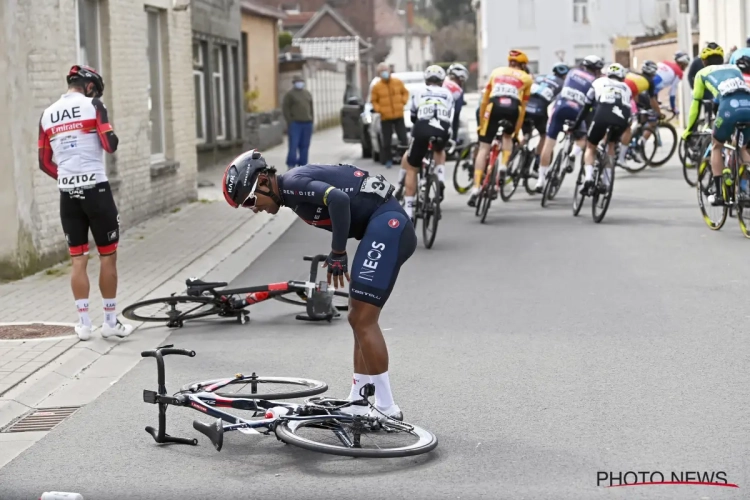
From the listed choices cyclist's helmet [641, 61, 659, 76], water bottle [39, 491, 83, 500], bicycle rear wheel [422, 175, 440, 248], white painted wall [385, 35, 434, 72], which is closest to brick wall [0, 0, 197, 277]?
bicycle rear wheel [422, 175, 440, 248]

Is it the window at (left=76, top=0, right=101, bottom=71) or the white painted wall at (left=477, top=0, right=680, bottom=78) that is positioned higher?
the white painted wall at (left=477, top=0, right=680, bottom=78)

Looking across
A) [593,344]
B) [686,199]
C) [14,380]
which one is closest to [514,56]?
[686,199]

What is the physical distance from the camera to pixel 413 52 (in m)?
116

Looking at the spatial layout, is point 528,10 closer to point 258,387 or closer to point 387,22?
point 387,22

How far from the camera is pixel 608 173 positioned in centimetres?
1523

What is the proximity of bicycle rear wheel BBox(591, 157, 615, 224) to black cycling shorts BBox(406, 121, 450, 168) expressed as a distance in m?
1.98

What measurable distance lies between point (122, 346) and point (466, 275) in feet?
12.7

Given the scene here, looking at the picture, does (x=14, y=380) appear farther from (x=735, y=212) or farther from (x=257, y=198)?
(x=735, y=212)

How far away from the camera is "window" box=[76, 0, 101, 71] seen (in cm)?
1519

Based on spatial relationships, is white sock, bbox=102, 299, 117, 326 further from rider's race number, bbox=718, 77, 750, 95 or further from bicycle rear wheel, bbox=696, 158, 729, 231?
bicycle rear wheel, bbox=696, 158, 729, 231

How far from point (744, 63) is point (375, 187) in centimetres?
895

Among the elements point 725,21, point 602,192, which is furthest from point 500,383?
point 725,21

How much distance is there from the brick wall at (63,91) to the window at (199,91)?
6.02 meters

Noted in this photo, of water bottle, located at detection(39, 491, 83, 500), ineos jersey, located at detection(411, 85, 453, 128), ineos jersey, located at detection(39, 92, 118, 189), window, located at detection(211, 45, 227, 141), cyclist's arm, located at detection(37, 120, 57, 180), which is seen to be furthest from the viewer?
window, located at detection(211, 45, 227, 141)
